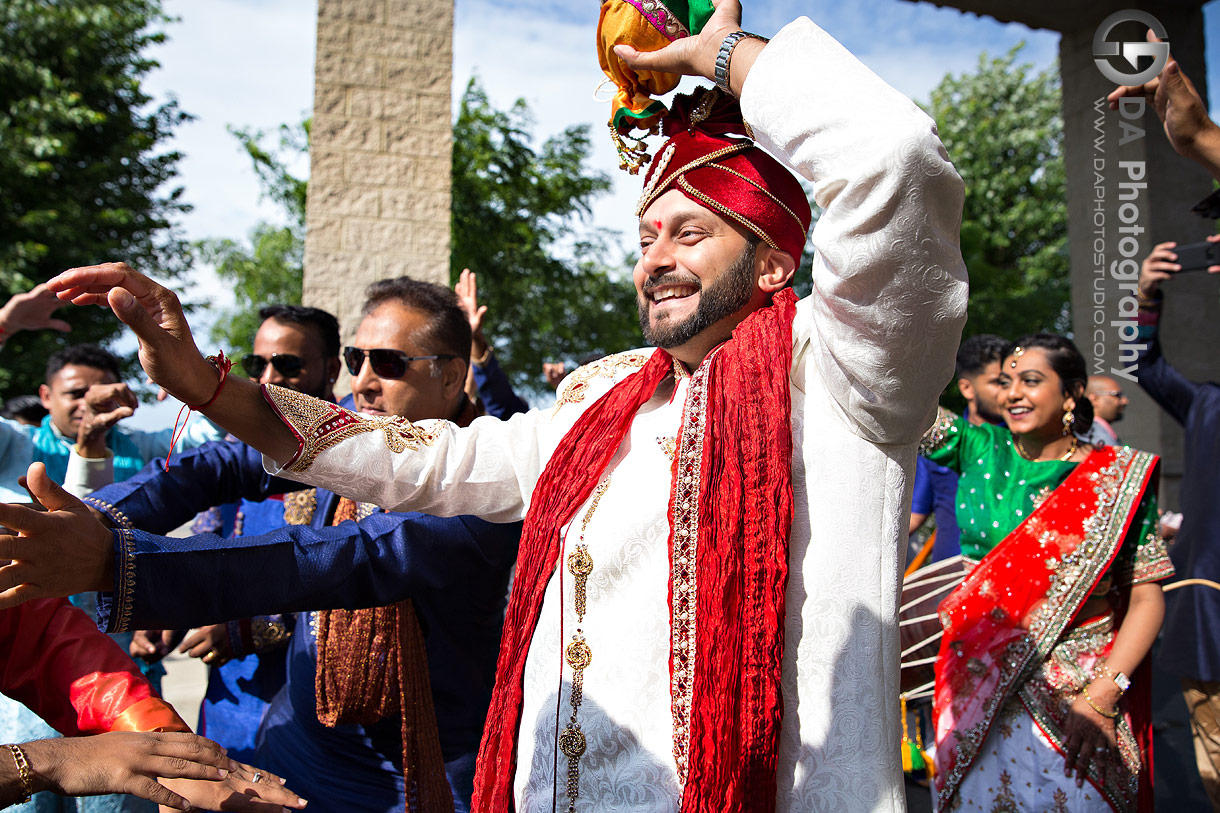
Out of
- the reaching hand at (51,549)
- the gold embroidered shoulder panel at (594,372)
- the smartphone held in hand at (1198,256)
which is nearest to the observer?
the reaching hand at (51,549)

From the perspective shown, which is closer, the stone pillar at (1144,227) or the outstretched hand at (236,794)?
the outstretched hand at (236,794)

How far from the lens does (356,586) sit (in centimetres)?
194

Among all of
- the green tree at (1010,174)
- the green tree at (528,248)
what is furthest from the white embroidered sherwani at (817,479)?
the green tree at (1010,174)

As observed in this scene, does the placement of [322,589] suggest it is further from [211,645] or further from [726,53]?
[726,53]

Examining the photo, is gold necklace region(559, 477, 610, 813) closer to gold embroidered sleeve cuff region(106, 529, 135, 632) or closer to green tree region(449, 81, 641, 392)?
gold embroidered sleeve cuff region(106, 529, 135, 632)

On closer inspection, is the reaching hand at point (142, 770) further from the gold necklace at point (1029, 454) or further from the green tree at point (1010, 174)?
the green tree at point (1010, 174)

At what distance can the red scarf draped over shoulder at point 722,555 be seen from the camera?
142 centimetres

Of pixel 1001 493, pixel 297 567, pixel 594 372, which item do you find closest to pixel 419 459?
pixel 297 567

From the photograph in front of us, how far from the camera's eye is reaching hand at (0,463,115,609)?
1371 millimetres

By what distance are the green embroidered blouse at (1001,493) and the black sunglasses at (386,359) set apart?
203 cm

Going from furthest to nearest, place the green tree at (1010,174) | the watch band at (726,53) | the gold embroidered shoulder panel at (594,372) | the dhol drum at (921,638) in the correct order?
the green tree at (1010,174) < the dhol drum at (921,638) < the gold embroidered shoulder panel at (594,372) < the watch band at (726,53)

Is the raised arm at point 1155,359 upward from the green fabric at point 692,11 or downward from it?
upward

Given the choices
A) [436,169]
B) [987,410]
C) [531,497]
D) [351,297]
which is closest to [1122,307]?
[987,410]

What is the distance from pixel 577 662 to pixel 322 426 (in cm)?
69
